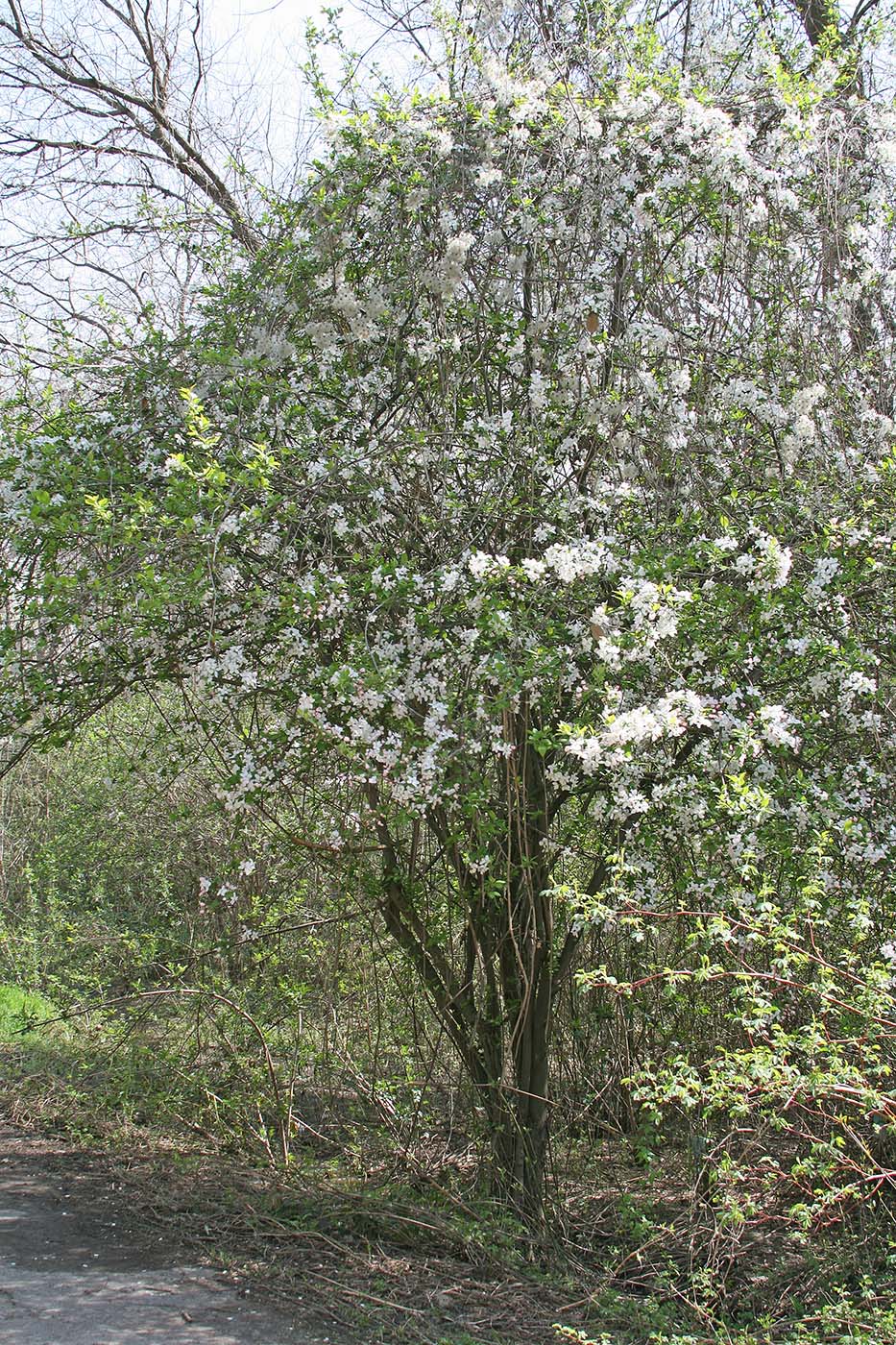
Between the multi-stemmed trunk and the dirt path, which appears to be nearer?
the dirt path

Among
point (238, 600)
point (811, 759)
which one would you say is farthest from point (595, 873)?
point (238, 600)

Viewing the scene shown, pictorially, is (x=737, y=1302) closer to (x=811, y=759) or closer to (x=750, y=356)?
(x=811, y=759)

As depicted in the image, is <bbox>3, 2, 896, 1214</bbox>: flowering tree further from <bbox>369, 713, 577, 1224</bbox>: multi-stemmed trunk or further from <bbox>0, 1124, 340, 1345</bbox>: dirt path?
<bbox>0, 1124, 340, 1345</bbox>: dirt path

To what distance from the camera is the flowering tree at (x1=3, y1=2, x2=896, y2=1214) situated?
392cm

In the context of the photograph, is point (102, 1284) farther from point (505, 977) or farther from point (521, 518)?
point (521, 518)

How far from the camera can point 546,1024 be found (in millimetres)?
5047

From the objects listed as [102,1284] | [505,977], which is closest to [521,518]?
[505,977]

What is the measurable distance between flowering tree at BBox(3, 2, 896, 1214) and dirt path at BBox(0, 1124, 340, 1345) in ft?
4.16

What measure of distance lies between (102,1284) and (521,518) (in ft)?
10.6

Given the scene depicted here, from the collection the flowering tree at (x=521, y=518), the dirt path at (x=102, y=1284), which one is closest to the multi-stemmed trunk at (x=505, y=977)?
the flowering tree at (x=521, y=518)

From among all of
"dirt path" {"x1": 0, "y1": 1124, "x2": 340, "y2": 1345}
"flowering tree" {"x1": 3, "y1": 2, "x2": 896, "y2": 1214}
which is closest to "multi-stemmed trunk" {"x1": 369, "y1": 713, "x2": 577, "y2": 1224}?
"flowering tree" {"x1": 3, "y1": 2, "x2": 896, "y2": 1214}

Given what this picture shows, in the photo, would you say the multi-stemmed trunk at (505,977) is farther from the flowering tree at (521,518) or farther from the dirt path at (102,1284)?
the dirt path at (102,1284)

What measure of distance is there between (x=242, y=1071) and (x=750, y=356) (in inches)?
161

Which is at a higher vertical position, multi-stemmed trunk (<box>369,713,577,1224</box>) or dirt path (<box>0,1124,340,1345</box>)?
multi-stemmed trunk (<box>369,713,577,1224</box>)
